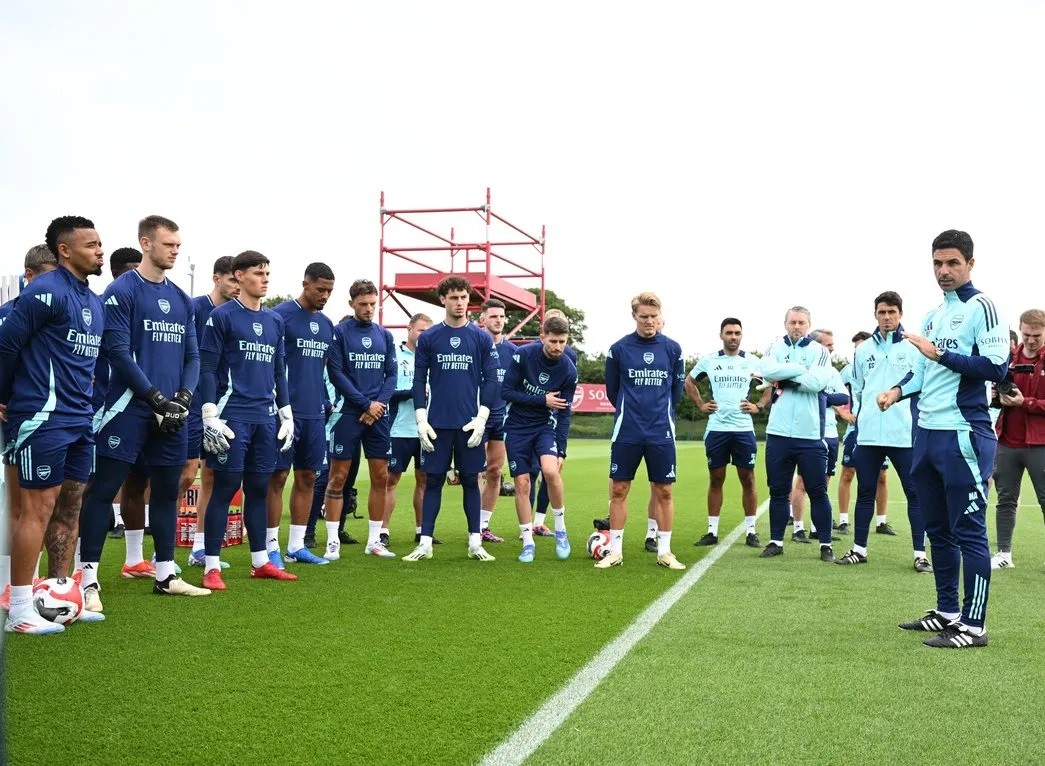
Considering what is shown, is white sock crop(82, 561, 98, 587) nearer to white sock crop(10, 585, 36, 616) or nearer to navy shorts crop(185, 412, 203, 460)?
white sock crop(10, 585, 36, 616)

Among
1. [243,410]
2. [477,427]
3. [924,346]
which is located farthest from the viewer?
[477,427]

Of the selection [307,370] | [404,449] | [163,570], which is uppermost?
[307,370]

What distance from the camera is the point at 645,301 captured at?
820cm

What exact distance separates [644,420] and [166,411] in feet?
12.9

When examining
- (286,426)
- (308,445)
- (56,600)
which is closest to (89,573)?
(56,600)

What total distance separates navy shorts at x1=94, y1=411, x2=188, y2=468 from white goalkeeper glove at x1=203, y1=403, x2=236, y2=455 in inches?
14.8

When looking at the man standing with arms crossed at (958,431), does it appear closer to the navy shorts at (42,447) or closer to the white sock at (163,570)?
the navy shorts at (42,447)

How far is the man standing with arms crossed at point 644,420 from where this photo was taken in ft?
26.8

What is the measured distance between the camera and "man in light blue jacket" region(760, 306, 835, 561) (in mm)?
8984

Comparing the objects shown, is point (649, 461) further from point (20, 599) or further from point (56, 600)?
point (20, 599)

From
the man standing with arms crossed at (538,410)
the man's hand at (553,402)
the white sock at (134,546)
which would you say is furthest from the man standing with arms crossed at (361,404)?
the white sock at (134,546)

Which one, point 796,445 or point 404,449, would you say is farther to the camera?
point 404,449

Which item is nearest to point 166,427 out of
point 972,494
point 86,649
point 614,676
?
point 86,649

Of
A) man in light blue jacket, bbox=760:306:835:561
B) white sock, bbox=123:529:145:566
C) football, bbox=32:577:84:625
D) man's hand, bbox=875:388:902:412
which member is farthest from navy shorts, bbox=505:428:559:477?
football, bbox=32:577:84:625
